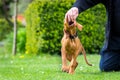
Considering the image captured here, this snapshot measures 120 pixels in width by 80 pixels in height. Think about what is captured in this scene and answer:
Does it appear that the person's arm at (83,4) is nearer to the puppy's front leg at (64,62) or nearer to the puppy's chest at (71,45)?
the puppy's chest at (71,45)

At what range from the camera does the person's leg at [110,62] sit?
7636 mm

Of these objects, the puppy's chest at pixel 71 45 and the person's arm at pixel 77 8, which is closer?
the person's arm at pixel 77 8

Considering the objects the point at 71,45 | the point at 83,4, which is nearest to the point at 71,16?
the point at 71,45

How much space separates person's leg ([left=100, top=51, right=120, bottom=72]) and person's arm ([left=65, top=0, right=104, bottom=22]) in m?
0.97

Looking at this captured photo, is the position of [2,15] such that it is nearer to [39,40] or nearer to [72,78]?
[39,40]

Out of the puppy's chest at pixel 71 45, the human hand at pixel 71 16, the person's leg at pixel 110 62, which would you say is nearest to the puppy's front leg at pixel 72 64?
the puppy's chest at pixel 71 45

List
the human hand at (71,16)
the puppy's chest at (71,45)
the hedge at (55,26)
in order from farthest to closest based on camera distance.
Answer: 1. the hedge at (55,26)
2. the puppy's chest at (71,45)
3. the human hand at (71,16)

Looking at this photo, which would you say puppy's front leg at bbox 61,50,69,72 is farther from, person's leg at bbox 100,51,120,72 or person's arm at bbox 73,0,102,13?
person's leg at bbox 100,51,120,72

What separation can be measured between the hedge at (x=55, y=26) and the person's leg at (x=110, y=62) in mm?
5536

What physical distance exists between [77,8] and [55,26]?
21.8ft

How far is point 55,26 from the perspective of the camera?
43.5 feet

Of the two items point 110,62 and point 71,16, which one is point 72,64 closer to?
point 71,16

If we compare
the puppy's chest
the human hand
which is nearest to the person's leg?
the puppy's chest

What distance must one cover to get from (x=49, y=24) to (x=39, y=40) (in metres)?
0.50
